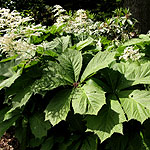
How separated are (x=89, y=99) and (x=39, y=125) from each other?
547 mm

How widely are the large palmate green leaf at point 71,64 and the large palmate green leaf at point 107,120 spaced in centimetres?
37

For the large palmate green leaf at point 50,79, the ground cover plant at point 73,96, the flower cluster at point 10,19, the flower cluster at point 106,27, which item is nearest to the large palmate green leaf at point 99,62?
the ground cover plant at point 73,96

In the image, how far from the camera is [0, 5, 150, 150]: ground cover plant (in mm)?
1698

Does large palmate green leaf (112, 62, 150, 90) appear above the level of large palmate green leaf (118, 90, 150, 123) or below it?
above

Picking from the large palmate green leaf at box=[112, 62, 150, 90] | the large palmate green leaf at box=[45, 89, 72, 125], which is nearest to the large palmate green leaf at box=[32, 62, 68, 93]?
the large palmate green leaf at box=[45, 89, 72, 125]

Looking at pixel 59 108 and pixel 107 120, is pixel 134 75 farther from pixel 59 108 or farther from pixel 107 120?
pixel 59 108

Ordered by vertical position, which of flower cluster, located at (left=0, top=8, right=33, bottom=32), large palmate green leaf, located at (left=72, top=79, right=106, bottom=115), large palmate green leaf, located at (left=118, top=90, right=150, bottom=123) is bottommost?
large palmate green leaf, located at (left=118, top=90, right=150, bottom=123)

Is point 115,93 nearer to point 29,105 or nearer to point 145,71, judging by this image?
point 145,71

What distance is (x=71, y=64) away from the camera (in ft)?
6.46

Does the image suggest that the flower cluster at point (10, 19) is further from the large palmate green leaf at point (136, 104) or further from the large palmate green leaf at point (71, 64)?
the large palmate green leaf at point (136, 104)

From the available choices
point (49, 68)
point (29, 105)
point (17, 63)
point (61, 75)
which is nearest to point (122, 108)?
point (61, 75)

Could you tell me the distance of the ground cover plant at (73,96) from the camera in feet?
5.57

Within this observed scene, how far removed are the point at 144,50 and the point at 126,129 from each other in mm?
828

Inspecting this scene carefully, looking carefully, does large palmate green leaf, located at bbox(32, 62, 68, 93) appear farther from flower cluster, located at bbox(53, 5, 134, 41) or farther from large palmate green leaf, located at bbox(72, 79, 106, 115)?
flower cluster, located at bbox(53, 5, 134, 41)
